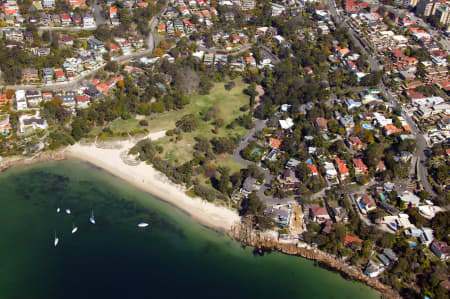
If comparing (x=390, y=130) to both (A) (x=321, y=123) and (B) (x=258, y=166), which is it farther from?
(B) (x=258, y=166)

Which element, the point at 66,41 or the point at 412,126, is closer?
the point at 412,126

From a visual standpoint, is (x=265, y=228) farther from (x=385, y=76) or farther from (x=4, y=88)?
(x=4, y=88)

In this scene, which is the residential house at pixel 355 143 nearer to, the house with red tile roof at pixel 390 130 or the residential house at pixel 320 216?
the house with red tile roof at pixel 390 130

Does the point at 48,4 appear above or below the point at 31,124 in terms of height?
above

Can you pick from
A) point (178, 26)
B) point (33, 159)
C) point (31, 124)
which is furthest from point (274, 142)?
point (178, 26)

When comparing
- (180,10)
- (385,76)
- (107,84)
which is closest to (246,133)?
(107,84)
